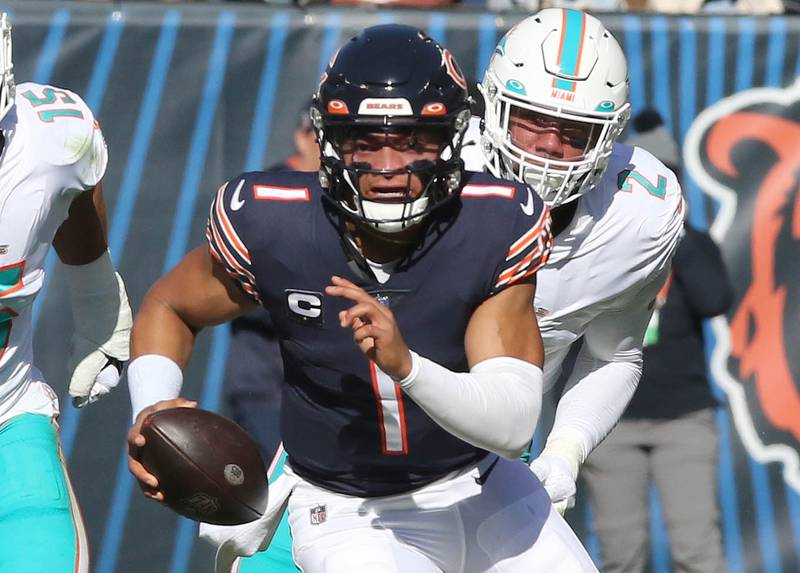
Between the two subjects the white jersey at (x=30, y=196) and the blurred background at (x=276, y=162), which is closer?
the white jersey at (x=30, y=196)

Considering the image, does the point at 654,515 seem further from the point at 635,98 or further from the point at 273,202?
the point at 273,202

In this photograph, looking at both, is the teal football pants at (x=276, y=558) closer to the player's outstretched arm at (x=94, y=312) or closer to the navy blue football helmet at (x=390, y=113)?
the player's outstretched arm at (x=94, y=312)

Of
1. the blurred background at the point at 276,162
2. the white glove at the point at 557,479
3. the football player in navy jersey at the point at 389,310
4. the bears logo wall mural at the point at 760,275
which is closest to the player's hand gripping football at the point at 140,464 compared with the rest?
the football player in navy jersey at the point at 389,310

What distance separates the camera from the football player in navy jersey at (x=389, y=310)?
118 inches

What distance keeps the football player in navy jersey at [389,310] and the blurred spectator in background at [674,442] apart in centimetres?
210

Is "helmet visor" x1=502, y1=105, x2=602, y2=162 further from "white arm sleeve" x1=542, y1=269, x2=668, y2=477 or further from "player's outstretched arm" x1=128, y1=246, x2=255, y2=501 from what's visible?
"player's outstretched arm" x1=128, y1=246, x2=255, y2=501

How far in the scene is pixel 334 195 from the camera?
9.98ft

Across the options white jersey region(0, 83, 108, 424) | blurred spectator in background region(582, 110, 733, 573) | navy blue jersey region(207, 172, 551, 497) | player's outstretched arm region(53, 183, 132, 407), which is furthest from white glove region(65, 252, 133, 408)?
blurred spectator in background region(582, 110, 733, 573)

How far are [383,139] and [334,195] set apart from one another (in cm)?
16

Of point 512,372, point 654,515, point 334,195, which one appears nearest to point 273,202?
point 334,195

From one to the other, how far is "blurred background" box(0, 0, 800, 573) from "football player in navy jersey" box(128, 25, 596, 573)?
7.62ft

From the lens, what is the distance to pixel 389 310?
2.90m

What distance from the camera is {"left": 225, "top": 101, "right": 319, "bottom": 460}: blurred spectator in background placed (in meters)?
5.13

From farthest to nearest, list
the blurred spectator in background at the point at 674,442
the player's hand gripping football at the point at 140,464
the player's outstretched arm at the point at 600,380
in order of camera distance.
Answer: the blurred spectator in background at the point at 674,442 → the player's outstretched arm at the point at 600,380 → the player's hand gripping football at the point at 140,464
